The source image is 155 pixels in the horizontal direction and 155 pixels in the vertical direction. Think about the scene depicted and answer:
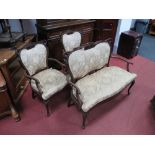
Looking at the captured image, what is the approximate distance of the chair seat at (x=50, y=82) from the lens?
78.4 inches

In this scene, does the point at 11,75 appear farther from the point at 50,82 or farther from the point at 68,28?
the point at 68,28

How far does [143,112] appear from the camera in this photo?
7.50ft

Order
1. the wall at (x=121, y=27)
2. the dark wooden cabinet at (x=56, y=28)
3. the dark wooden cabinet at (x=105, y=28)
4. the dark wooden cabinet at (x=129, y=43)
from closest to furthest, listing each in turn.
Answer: the dark wooden cabinet at (x=56, y=28)
the dark wooden cabinet at (x=105, y=28)
the dark wooden cabinet at (x=129, y=43)
the wall at (x=121, y=27)

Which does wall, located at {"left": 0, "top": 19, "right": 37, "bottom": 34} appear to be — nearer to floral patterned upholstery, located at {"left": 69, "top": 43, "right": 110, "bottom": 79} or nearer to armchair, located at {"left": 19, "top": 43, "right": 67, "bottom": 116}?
armchair, located at {"left": 19, "top": 43, "right": 67, "bottom": 116}

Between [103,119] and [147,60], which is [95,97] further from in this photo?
[147,60]

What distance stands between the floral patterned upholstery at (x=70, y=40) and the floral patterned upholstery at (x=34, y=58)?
0.54 m

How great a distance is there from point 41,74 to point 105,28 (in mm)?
2078

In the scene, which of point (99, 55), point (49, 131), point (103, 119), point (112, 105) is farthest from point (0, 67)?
point (112, 105)

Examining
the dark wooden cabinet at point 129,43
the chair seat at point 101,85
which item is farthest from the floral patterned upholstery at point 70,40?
the dark wooden cabinet at point 129,43

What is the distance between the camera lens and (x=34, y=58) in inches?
83.4

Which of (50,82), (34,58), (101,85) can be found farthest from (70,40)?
(101,85)

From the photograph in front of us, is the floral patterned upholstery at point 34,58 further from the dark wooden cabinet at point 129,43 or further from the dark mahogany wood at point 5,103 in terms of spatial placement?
the dark wooden cabinet at point 129,43

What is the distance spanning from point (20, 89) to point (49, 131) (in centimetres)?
97

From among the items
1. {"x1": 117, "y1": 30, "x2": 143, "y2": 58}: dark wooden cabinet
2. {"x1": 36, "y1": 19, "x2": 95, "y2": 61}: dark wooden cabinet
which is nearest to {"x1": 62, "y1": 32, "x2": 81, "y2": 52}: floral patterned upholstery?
{"x1": 36, "y1": 19, "x2": 95, "y2": 61}: dark wooden cabinet
